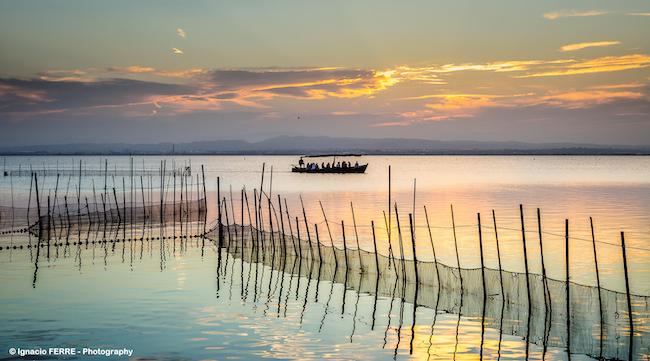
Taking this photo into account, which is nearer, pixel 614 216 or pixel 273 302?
pixel 273 302

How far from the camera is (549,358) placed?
43.3ft

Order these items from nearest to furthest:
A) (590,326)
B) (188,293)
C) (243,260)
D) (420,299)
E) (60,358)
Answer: (60,358), (590,326), (420,299), (188,293), (243,260)

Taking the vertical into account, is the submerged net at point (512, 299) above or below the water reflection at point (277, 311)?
above

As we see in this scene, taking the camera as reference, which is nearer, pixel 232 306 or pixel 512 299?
pixel 512 299

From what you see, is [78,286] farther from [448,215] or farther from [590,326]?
[448,215]

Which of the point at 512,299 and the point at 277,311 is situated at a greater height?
the point at 512,299

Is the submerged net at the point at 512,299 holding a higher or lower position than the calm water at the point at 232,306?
higher

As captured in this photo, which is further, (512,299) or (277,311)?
(277,311)

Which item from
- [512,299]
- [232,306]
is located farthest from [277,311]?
[512,299]

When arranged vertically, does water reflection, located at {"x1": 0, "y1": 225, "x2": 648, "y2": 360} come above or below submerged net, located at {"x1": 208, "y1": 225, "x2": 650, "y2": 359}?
below

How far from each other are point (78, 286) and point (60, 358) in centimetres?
732

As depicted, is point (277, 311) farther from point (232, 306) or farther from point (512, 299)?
point (512, 299)

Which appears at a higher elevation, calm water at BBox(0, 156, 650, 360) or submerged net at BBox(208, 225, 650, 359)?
submerged net at BBox(208, 225, 650, 359)

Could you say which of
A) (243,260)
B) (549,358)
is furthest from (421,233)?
(549,358)
